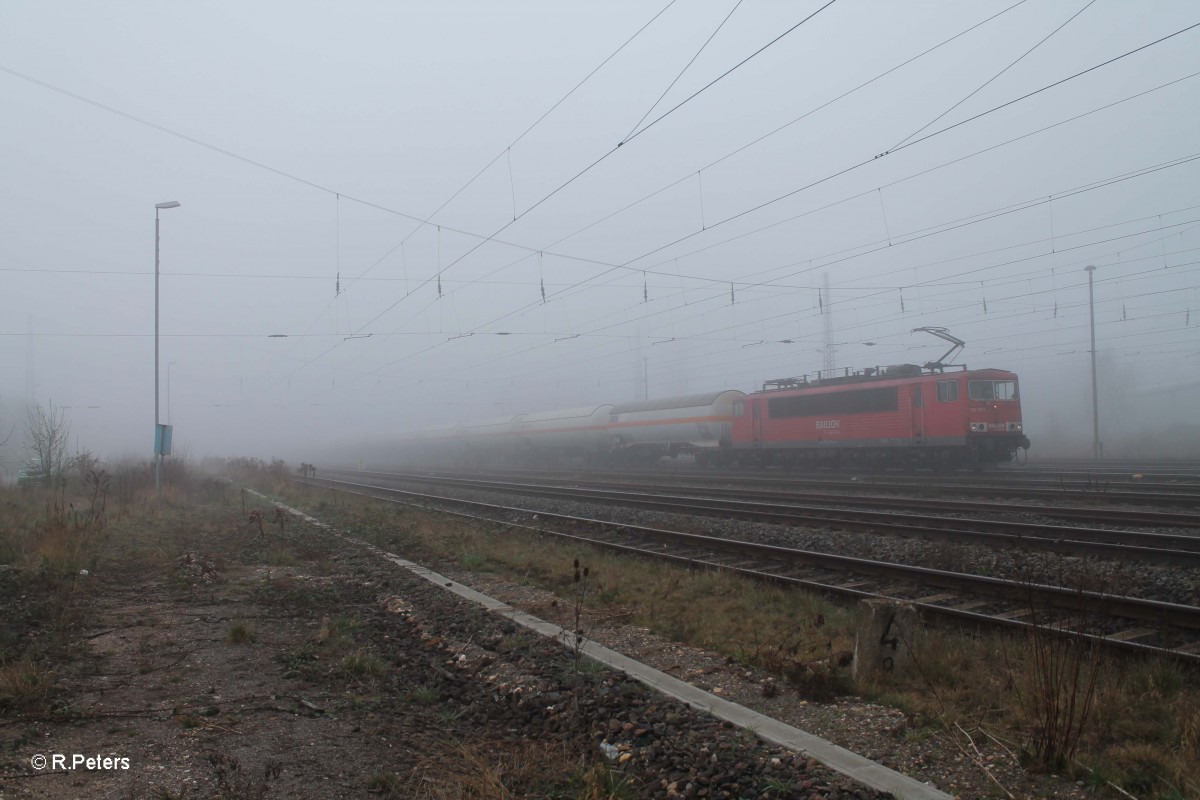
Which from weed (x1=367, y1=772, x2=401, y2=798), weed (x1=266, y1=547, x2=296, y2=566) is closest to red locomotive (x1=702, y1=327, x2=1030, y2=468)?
weed (x1=266, y1=547, x2=296, y2=566)

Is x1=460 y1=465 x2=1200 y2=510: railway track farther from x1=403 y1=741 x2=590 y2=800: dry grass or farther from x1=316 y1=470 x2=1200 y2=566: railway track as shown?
x1=403 y1=741 x2=590 y2=800: dry grass

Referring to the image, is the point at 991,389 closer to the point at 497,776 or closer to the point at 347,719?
the point at 347,719

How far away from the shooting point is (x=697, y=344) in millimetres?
50875

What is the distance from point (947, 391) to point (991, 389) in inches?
66.0

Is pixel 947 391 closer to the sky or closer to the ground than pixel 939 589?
closer to the sky

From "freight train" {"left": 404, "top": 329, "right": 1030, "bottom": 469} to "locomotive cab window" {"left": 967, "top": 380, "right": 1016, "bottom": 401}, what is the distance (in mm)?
35

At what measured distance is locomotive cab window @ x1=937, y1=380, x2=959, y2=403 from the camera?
25.1m

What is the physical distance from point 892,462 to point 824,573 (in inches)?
771

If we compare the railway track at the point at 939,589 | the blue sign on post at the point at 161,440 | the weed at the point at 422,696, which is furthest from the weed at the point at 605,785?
the blue sign on post at the point at 161,440

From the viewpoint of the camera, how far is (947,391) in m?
25.4

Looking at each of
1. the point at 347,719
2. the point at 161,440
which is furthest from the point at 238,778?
the point at 161,440

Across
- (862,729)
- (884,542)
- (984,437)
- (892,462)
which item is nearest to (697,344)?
(892,462)

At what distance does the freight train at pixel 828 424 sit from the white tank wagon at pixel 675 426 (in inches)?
2.2

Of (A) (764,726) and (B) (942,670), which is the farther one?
(B) (942,670)
